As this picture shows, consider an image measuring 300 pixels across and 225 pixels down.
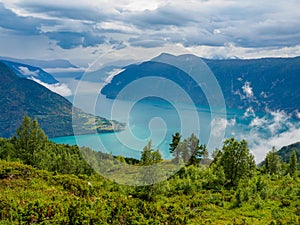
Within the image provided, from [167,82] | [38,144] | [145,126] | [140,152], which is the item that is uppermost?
[167,82]

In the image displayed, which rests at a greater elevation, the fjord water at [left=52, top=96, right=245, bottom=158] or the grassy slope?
the fjord water at [left=52, top=96, right=245, bottom=158]

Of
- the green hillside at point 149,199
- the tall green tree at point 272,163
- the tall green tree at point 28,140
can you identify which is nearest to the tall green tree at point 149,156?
the green hillside at point 149,199

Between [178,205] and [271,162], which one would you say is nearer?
[178,205]

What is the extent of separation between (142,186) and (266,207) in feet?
33.0

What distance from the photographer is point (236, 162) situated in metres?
34.1

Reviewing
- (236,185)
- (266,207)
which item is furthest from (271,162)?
(266,207)

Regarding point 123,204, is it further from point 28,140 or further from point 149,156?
point 28,140

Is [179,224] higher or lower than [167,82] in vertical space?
lower

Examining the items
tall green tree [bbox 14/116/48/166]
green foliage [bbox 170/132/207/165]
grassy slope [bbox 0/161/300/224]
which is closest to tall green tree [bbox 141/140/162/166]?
grassy slope [bbox 0/161/300/224]

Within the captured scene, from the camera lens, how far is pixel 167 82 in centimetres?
2133

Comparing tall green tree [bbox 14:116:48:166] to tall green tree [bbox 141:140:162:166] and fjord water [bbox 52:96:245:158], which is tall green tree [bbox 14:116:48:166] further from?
fjord water [bbox 52:96:245:158]

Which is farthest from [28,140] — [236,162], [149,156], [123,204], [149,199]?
[123,204]

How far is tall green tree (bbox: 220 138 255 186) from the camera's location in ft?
111

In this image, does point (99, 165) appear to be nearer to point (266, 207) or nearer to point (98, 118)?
point (98, 118)
